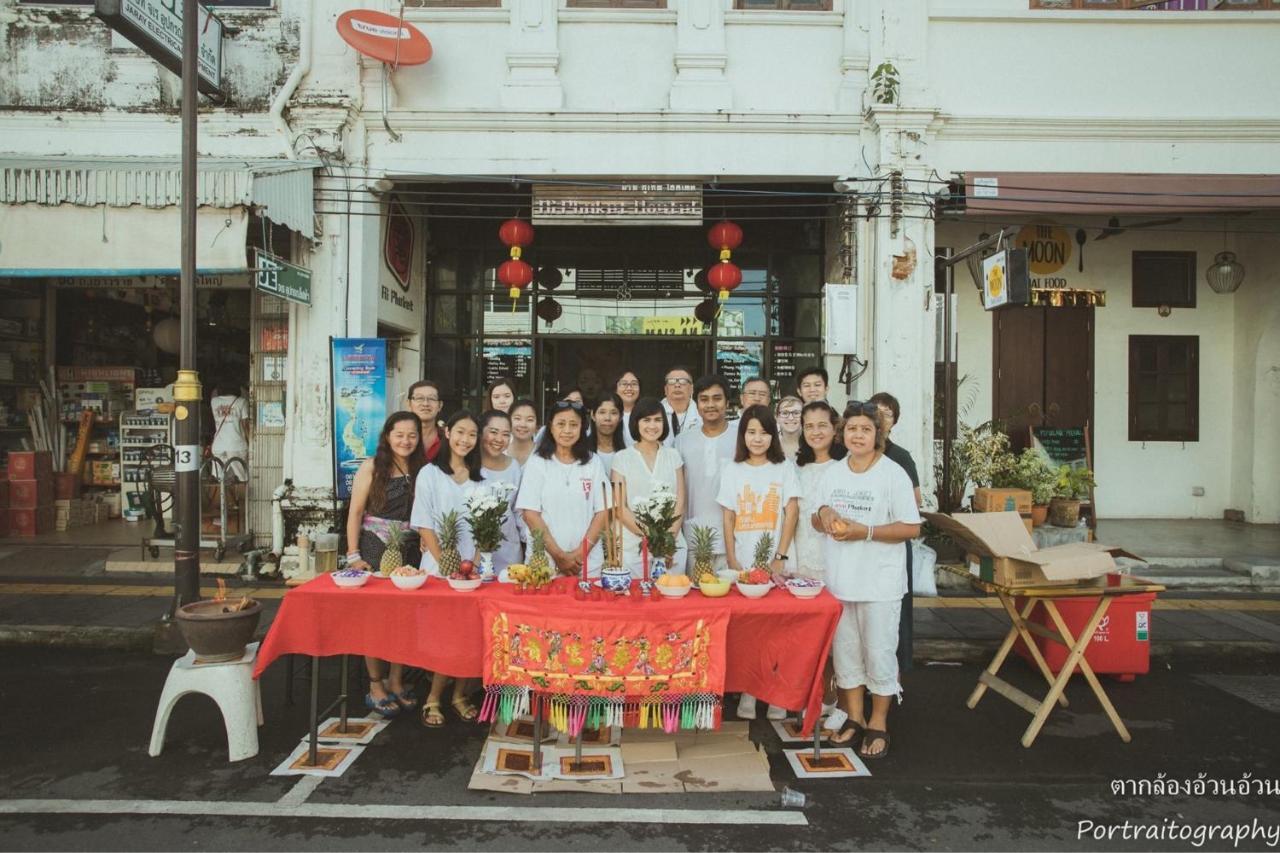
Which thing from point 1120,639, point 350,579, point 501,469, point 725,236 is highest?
point 725,236

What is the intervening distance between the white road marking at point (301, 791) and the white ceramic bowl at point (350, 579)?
0.98 metres

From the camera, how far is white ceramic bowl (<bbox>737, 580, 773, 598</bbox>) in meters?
3.96

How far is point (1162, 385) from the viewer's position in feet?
33.3

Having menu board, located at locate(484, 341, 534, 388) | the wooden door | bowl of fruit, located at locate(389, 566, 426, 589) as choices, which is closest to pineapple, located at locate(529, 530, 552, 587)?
bowl of fruit, located at locate(389, 566, 426, 589)

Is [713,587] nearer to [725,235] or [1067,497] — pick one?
[725,235]

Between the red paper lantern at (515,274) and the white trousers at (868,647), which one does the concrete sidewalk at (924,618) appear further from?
the red paper lantern at (515,274)

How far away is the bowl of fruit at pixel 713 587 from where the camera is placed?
3.97 m

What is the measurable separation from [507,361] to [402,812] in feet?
23.3

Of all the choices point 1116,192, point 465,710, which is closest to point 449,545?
point 465,710

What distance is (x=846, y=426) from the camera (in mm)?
4191

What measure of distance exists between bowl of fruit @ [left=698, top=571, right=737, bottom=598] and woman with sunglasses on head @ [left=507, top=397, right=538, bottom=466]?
Result: 172cm

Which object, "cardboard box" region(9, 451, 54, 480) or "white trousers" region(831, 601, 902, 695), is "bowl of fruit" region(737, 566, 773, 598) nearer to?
"white trousers" region(831, 601, 902, 695)

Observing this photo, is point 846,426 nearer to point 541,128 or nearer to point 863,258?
point 863,258

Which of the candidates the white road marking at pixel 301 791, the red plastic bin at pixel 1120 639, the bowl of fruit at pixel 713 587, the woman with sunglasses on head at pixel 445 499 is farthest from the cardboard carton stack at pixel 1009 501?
the white road marking at pixel 301 791
